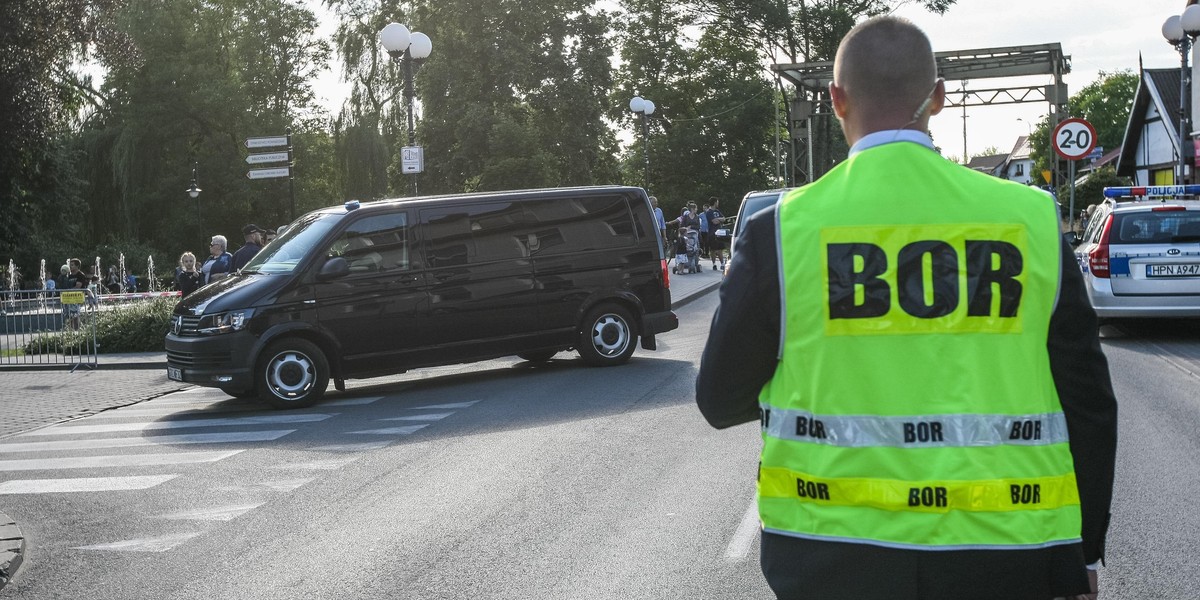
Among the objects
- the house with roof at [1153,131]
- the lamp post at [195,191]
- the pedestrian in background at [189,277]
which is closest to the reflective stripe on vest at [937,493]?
the pedestrian in background at [189,277]

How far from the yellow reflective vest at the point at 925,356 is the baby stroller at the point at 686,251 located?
28.4m

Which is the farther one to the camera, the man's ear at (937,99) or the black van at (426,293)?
the black van at (426,293)

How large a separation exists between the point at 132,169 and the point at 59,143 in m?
7.70

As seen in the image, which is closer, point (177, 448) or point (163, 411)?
point (177, 448)

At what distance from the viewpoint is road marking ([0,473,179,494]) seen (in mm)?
8281

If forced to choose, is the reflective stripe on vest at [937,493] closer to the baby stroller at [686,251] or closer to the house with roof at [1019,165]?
the baby stroller at [686,251]

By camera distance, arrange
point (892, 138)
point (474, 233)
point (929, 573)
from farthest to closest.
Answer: point (474, 233), point (892, 138), point (929, 573)

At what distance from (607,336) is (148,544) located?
7770 millimetres

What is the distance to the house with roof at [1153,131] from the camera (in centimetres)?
4428

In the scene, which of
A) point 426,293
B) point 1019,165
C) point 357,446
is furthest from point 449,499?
point 1019,165

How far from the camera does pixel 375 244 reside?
12.5m

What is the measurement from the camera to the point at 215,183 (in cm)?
5384

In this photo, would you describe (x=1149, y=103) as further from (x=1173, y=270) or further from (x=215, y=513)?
(x=215, y=513)

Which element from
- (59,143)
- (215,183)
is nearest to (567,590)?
(59,143)
